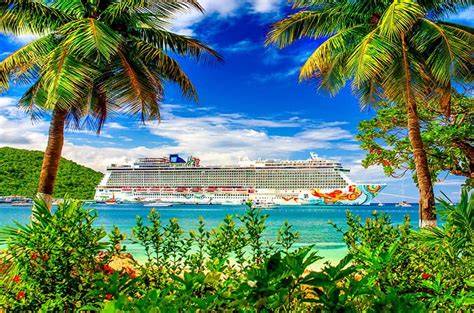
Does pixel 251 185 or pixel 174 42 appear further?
pixel 251 185

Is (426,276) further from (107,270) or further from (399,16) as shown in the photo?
(399,16)

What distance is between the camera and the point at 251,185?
67188 mm

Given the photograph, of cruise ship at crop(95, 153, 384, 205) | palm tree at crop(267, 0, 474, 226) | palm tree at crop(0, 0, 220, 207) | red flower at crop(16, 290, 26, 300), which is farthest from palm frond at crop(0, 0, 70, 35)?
cruise ship at crop(95, 153, 384, 205)

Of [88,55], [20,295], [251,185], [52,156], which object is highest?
[251,185]

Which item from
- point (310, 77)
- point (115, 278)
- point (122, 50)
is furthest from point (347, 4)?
point (115, 278)

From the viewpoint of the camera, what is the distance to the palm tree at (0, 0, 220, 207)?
830cm

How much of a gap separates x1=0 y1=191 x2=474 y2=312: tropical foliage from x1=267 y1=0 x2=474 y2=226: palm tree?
513cm

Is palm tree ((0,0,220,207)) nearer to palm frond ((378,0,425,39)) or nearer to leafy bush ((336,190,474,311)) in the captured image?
palm frond ((378,0,425,39))

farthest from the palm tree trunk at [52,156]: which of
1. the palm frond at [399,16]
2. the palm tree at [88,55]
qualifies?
the palm frond at [399,16]

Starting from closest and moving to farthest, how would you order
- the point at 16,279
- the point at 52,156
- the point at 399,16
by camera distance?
the point at 16,279 < the point at 399,16 < the point at 52,156

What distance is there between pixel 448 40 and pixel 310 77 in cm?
369

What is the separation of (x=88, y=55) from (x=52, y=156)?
6.86 ft

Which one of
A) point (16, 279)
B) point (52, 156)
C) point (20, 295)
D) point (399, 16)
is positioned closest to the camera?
point (20, 295)

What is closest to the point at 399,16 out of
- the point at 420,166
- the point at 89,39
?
the point at 420,166
